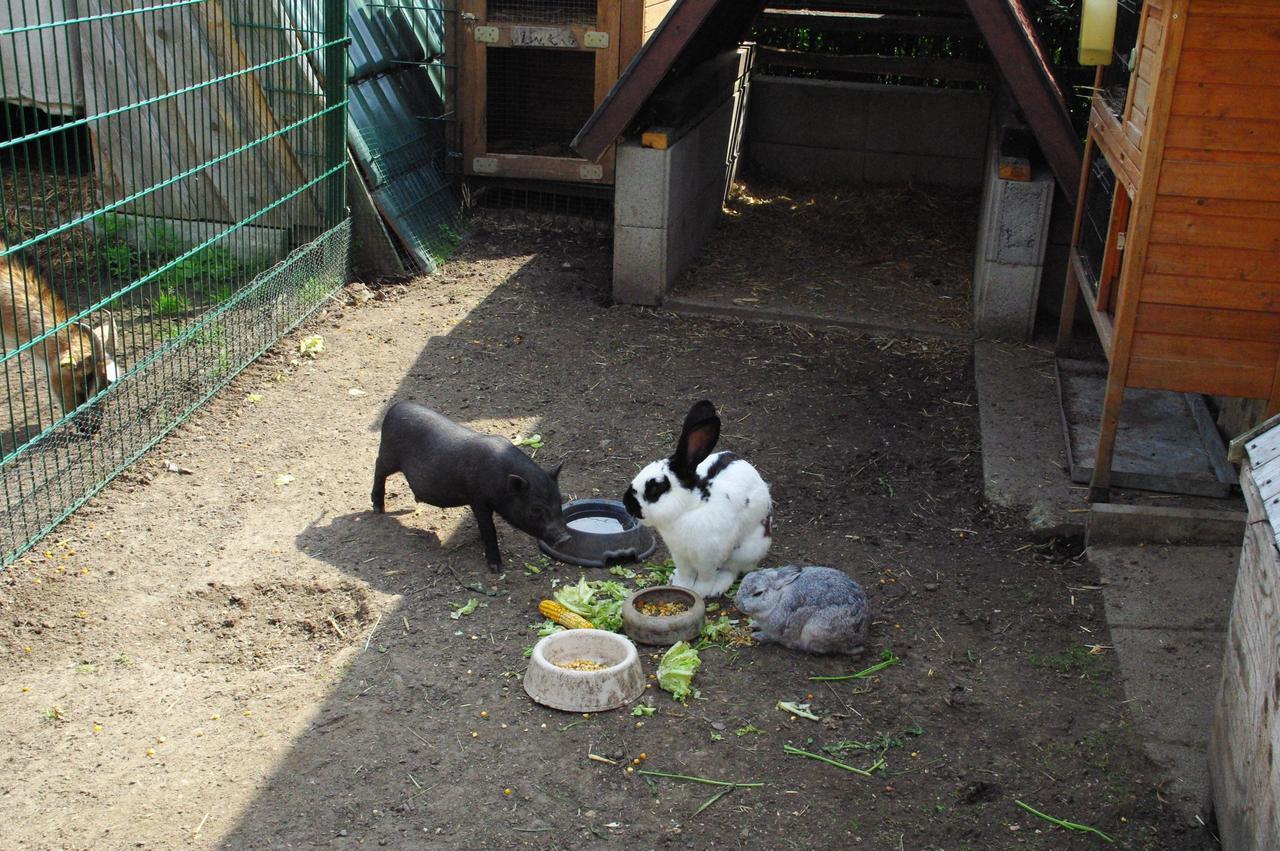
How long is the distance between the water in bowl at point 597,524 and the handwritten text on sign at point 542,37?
472 cm

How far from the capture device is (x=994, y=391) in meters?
7.07

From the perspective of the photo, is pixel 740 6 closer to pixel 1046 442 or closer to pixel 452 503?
pixel 1046 442

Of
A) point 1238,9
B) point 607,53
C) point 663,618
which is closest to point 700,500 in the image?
point 663,618

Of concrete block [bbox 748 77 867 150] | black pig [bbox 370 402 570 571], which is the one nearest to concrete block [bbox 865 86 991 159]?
concrete block [bbox 748 77 867 150]

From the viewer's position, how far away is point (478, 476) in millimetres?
5359

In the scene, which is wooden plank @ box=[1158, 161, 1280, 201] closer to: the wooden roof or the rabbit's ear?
the rabbit's ear

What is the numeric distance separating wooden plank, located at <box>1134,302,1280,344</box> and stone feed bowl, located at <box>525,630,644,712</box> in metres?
2.52

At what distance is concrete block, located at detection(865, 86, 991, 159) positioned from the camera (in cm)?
1055

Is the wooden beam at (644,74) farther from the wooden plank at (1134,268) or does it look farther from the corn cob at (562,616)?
the corn cob at (562,616)

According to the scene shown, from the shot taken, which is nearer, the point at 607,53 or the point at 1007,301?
the point at 1007,301

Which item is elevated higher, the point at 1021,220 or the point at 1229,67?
the point at 1229,67

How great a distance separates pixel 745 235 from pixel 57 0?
5134 mm

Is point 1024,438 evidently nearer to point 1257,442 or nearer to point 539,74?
point 1257,442

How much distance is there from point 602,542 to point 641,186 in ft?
11.5
